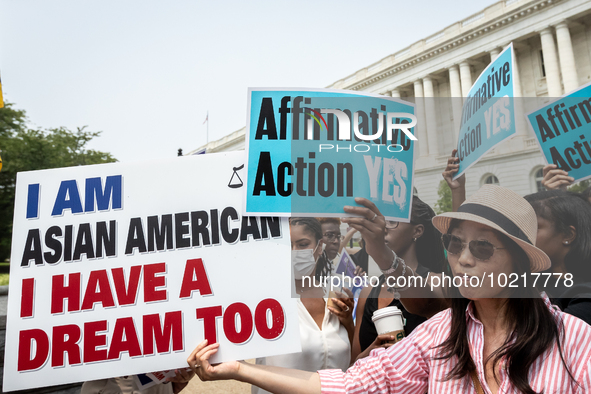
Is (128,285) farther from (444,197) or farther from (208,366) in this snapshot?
(444,197)

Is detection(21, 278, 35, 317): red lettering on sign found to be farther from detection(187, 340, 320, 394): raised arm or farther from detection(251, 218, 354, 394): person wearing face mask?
detection(251, 218, 354, 394): person wearing face mask

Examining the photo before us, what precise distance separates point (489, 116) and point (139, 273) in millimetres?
1684

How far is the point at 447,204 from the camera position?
1.83 metres

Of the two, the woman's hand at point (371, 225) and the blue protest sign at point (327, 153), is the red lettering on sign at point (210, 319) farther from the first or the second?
the woman's hand at point (371, 225)

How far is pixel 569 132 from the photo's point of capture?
7.04 feet

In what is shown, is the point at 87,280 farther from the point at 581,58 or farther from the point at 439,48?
the point at 439,48

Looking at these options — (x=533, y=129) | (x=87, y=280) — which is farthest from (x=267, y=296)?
(x=533, y=129)

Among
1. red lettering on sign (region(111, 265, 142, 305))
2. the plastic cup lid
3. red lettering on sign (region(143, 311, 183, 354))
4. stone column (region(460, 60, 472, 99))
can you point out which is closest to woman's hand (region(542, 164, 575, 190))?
the plastic cup lid

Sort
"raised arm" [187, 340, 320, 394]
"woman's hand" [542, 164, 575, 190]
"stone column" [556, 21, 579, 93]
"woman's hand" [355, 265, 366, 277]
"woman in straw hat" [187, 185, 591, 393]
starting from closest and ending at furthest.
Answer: "woman in straw hat" [187, 185, 591, 393]
"raised arm" [187, 340, 320, 394]
"woman's hand" [542, 164, 575, 190]
"woman's hand" [355, 265, 366, 277]
"stone column" [556, 21, 579, 93]

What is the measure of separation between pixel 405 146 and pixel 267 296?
908 mm

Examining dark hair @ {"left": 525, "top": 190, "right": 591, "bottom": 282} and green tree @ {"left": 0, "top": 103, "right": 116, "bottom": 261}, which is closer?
dark hair @ {"left": 525, "top": 190, "right": 591, "bottom": 282}

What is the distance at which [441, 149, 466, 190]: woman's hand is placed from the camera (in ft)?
6.10

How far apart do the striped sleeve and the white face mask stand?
1.67 ft

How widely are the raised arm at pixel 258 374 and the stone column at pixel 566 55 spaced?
108 feet
